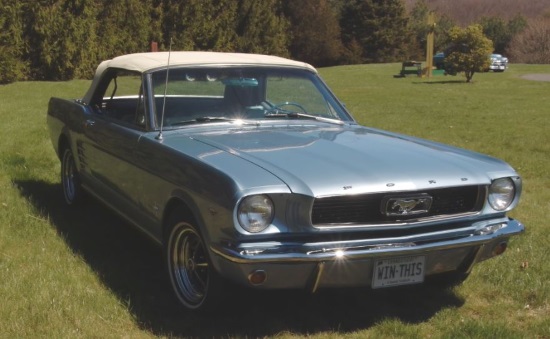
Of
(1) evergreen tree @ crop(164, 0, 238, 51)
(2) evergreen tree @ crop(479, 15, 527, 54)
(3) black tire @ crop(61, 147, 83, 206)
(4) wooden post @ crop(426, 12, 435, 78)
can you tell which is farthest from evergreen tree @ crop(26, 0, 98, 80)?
(2) evergreen tree @ crop(479, 15, 527, 54)

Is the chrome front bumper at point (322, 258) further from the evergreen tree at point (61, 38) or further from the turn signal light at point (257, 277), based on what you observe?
the evergreen tree at point (61, 38)

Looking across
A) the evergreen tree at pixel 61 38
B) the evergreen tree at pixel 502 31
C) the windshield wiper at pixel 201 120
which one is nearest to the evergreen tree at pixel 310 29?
the evergreen tree at pixel 61 38

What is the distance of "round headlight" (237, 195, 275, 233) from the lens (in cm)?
327

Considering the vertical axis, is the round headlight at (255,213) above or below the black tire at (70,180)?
above

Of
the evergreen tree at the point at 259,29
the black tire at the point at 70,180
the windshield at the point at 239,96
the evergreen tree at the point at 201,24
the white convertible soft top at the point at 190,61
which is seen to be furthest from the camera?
the evergreen tree at the point at 259,29

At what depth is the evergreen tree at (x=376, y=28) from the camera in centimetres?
4991

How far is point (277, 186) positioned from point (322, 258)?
1.34ft

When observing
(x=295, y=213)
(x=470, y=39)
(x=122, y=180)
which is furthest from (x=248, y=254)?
(x=470, y=39)

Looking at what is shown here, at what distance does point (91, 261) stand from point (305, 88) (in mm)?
2046

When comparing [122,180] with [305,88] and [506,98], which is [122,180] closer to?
[305,88]

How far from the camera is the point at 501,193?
389cm

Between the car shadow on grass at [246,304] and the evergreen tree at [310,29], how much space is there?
36.6 metres

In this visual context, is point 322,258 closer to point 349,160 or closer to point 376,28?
point 349,160

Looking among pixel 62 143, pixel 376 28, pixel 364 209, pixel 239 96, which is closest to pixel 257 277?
pixel 364 209
